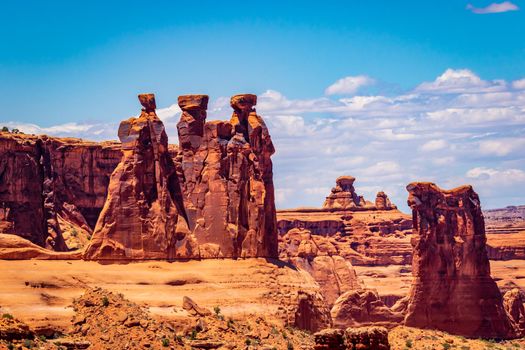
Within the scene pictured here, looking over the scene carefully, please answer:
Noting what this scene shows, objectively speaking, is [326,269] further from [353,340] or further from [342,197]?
[353,340]

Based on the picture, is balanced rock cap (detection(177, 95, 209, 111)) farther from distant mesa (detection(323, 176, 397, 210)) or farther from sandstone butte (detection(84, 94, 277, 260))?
distant mesa (detection(323, 176, 397, 210))

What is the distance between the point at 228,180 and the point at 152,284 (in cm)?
1350

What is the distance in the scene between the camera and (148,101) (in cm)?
10106

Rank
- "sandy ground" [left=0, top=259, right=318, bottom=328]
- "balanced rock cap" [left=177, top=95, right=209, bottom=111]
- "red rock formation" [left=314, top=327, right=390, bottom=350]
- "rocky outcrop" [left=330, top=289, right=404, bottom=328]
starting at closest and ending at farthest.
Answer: "red rock formation" [left=314, top=327, right=390, bottom=350], "sandy ground" [left=0, top=259, right=318, bottom=328], "balanced rock cap" [left=177, top=95, right=209, bottom=111], "rocky outcrop" [left=330, top=289, right=404, bottom=328]

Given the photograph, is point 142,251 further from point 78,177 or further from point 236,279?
point 78,177

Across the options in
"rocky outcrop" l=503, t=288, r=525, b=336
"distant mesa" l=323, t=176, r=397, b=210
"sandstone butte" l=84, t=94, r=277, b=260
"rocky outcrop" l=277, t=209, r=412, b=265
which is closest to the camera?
"sandstone butte" l=84, t=94, r=277, b=260

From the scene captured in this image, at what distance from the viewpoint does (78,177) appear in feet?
491

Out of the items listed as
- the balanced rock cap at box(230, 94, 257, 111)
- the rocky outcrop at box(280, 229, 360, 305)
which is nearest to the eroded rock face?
the rocky outcrop at box(280, 229, 360, 305)

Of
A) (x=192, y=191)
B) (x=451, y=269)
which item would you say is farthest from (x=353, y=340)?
(x=451, y=269)

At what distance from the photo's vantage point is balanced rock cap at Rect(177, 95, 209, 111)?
10706 centimetres

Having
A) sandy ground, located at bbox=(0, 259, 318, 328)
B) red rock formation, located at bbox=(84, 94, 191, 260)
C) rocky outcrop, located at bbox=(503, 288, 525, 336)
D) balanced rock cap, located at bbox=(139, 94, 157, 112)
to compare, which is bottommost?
rocky outcrop, located at bbox=(503, 288, 525, 336)

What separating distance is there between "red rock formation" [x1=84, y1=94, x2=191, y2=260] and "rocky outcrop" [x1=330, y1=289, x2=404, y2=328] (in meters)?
19.1

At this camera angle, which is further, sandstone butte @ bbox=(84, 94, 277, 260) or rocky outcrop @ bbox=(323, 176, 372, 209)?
rocky outcrop @ bbox=(323, 176, 372, 209)

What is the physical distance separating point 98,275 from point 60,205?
182 feet
